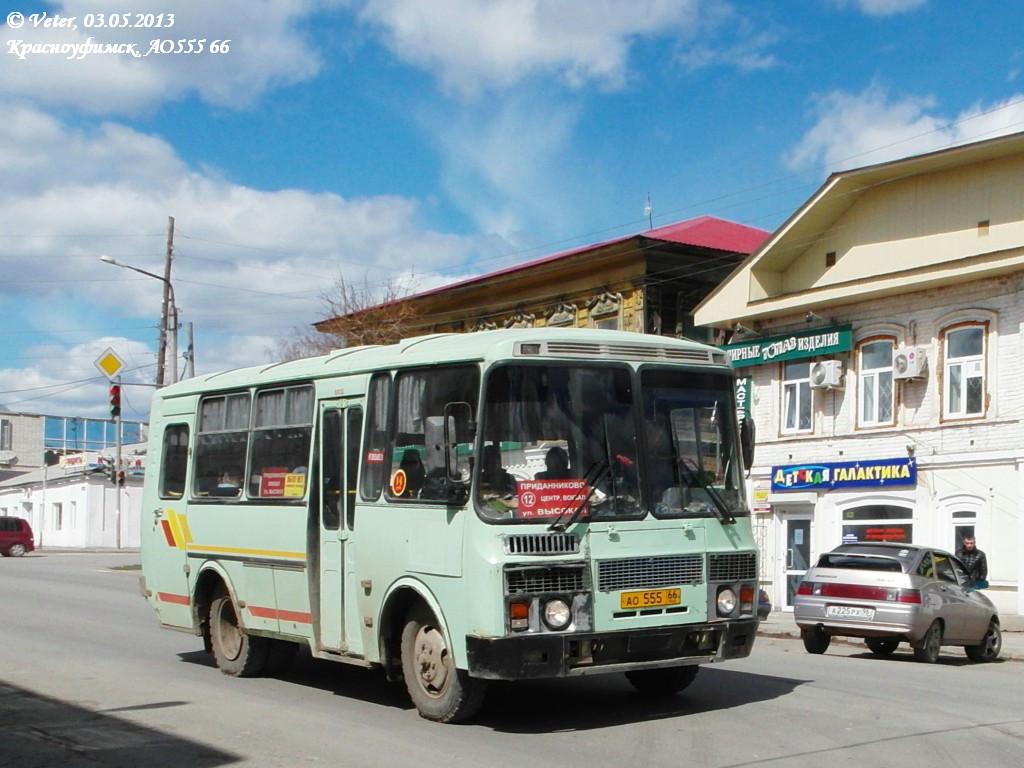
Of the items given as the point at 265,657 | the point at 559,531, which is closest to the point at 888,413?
the point at 265,657

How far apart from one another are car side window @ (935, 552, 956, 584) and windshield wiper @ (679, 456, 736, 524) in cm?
841

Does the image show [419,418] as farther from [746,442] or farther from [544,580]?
[746,442]

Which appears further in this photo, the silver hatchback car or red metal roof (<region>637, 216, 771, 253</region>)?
red metal roof (<region>637, 216, 771, 253</region>)

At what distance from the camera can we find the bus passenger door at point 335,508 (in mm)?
10906

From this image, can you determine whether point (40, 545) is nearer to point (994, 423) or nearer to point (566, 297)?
point (566, 297)

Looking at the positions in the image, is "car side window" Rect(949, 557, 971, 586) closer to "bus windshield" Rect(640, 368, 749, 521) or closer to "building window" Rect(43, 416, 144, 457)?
"bus windshield" Rect(640, 368, 749, 521)

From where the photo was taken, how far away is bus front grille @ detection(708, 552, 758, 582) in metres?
9.92

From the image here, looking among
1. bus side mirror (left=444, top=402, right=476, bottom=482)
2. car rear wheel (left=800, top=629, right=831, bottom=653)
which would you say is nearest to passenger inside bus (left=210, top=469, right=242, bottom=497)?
bus side mirror (left=444, top=402, right=476, bottom=482)

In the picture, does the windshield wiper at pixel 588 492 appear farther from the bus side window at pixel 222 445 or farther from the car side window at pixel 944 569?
the car side window at pixel 944 569

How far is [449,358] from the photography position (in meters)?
9.80

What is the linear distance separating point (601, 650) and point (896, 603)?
864 cm

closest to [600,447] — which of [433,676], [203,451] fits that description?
[433,676]

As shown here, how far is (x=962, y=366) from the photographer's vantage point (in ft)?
83.3

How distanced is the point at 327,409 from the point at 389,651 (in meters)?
2.30
